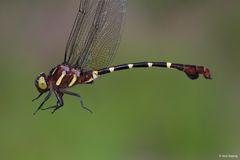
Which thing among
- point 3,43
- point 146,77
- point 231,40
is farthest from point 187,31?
point 3,43

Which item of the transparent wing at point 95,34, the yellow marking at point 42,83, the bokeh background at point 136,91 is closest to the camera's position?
the yellow marking at point 42,83

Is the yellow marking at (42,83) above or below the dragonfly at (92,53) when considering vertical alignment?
below

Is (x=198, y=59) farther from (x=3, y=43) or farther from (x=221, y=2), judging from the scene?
(x=3, y=43)

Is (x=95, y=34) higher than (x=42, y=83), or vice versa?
(x=95, y=34)

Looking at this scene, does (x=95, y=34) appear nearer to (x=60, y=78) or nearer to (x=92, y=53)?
(x=92, y=53)

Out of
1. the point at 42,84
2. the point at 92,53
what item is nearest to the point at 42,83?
the point at 42,84

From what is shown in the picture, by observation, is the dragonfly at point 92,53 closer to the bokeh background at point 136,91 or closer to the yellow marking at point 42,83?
the yellow marking at point 42,83

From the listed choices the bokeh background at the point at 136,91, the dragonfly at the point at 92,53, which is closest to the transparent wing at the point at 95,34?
the dragonfly at the point at 92,53

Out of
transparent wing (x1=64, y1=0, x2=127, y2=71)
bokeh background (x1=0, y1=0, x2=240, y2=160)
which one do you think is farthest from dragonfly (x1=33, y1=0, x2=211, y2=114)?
bokeh background (x1=0, y1=0, x2=240, y2=160)
